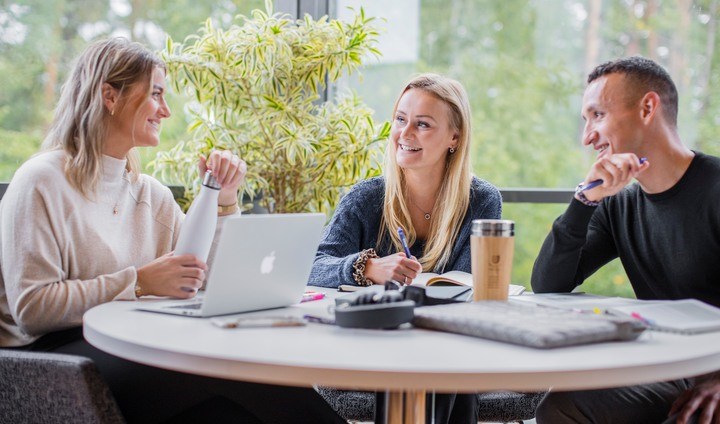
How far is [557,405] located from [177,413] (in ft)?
2.78

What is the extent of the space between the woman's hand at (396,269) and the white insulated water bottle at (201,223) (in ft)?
1.55

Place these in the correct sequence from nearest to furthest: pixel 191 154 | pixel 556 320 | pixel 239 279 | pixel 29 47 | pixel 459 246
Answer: pixel 556 320
pixel 239 279
pixel 459 246
pixel 191 154
pixel 29 47

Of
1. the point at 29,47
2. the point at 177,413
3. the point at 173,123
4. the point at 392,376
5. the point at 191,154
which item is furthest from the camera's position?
the point at 173,123

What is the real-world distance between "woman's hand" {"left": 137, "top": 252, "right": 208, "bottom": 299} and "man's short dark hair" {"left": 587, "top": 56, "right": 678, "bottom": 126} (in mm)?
1236

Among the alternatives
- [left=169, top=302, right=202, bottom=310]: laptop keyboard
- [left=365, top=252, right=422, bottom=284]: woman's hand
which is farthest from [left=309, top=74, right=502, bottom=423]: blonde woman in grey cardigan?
[left=169, top=302, right=202, bottom=310]: laptop keyboard

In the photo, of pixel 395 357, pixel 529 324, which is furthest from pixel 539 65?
pixel 395 357

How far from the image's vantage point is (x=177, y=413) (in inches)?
63.6

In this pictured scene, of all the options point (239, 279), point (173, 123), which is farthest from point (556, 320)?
point (173, 123)

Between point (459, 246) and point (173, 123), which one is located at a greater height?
point (173, 123)

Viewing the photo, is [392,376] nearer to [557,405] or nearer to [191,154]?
[557,405]

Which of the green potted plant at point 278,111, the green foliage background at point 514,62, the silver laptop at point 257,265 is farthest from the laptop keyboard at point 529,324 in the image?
the green foliage background at point 514,62

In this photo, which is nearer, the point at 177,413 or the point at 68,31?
the point at 177,413

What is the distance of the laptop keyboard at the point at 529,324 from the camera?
4.02 ft

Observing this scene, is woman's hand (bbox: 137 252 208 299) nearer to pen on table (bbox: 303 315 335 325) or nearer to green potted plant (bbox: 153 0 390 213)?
pen on table (bbox: 303 315 335 325)
